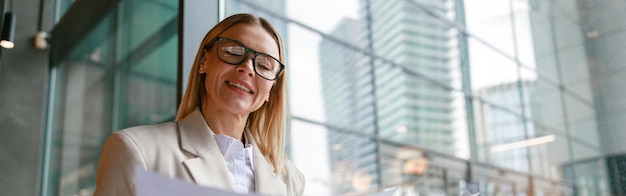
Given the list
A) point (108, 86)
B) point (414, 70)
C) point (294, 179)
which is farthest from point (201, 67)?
point (108, 86)

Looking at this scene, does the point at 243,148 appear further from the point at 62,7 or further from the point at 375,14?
the point at 62,7

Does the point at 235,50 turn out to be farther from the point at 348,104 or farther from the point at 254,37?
the point at 348,104

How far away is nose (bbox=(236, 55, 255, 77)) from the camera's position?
151 cm

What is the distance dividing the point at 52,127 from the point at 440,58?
10.7ft

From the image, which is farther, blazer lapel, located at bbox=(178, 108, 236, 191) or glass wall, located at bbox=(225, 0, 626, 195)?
glass wall, located at bbox=(225, 0, 626, 195)

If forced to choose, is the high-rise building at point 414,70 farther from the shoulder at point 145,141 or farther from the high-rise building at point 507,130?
the shoulder at point 145,141

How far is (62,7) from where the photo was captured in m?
4.99

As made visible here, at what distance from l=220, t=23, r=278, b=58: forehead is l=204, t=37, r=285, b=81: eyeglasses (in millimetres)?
19

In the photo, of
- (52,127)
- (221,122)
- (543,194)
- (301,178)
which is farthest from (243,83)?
(52,127)

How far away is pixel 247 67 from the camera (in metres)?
1.51

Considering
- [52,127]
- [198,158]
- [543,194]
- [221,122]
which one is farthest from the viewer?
[52,127]

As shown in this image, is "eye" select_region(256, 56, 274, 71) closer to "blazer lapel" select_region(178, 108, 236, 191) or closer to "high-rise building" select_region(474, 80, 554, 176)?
"blazer lapel" select_region(178, 108, 236, 191)

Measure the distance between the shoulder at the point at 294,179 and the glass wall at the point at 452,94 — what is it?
62 centimetres

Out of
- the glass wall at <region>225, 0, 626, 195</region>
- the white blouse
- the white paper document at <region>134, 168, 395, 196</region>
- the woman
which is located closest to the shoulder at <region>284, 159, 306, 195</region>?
the woman
